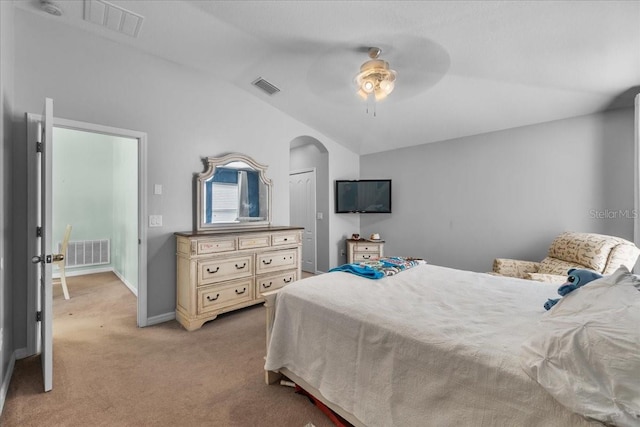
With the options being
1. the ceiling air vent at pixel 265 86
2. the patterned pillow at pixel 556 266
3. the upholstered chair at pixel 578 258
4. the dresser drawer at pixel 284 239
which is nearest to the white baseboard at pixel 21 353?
the dresser drawer at pixel 284 239

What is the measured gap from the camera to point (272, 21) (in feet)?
7.91

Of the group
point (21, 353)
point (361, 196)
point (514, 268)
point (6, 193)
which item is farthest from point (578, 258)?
point (21, 353)

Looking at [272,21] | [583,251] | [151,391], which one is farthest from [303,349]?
[583,251]

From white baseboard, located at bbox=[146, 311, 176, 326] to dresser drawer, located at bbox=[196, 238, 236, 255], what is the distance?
2.87 feet

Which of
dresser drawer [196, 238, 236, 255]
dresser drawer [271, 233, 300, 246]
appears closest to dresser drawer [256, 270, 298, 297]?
dresser drawer [271, 233, 300, 246]

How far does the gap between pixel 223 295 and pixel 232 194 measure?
1.25 m

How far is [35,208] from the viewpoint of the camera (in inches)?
92.4

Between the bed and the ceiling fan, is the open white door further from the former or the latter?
the ceiling fan

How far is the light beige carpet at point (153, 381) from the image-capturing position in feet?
5.46

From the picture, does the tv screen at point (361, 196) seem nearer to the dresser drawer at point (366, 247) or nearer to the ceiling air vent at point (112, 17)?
the dresser drawer at point (366, 247)

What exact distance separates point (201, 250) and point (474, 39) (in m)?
3.16

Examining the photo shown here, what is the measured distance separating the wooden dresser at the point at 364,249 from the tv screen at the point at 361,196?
56 cm

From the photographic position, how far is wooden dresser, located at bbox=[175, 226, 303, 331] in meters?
2.88

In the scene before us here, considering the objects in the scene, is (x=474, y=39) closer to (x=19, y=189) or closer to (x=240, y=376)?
(x=240, y=376)
